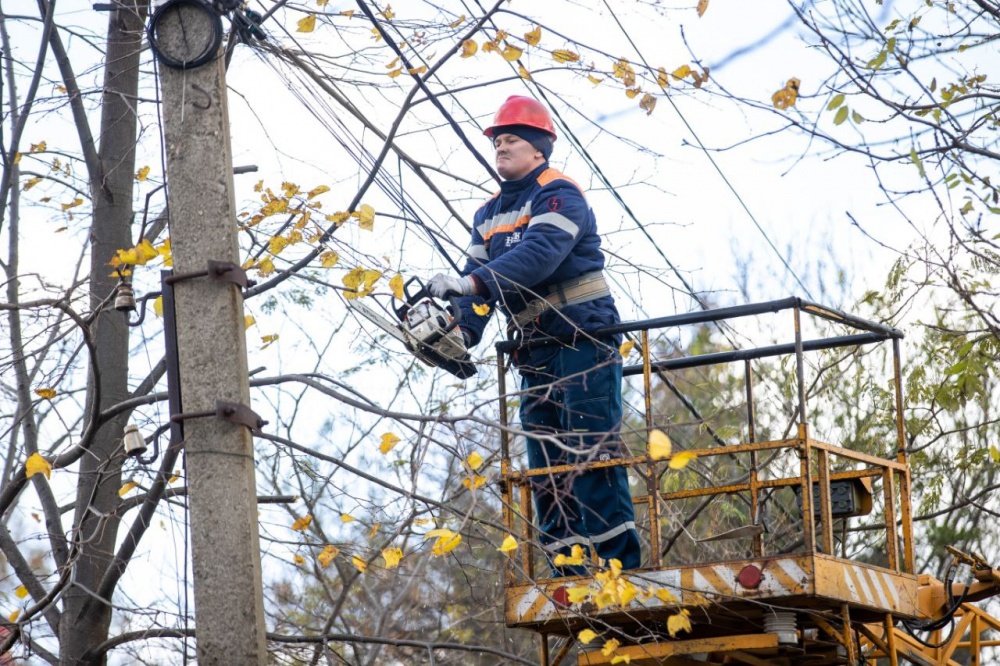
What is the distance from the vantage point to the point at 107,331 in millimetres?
8320

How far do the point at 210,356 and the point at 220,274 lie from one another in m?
0.32

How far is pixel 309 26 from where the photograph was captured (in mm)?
6754

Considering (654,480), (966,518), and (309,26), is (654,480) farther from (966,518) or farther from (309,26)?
(966,518)

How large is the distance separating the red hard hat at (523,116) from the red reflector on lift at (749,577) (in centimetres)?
244

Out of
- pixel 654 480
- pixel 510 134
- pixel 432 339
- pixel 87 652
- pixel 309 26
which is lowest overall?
pixel 87 652

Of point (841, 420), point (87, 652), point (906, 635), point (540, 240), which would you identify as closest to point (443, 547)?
point (540, 240)

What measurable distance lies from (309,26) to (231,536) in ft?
9.24

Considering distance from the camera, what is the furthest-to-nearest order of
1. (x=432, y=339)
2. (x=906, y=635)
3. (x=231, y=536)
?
(x=906, y=635) → (x=432, y=339) → (x=231, y=536)

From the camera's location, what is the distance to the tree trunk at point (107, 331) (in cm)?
760

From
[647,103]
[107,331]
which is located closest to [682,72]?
[647,103]

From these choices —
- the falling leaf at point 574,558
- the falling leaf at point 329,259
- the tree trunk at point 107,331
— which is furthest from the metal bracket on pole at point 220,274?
the tree trunk at point 107,331

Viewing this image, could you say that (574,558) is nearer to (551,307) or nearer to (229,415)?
(551,307)

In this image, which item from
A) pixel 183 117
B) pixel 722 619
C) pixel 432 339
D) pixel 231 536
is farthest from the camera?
pixel 722 619

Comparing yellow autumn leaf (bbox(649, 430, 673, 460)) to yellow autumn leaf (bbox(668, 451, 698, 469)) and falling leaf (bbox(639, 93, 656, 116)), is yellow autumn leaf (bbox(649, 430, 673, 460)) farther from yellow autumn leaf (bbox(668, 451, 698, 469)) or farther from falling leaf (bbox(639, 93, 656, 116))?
falling leaf (bbox(639, 93, 656, 116))
